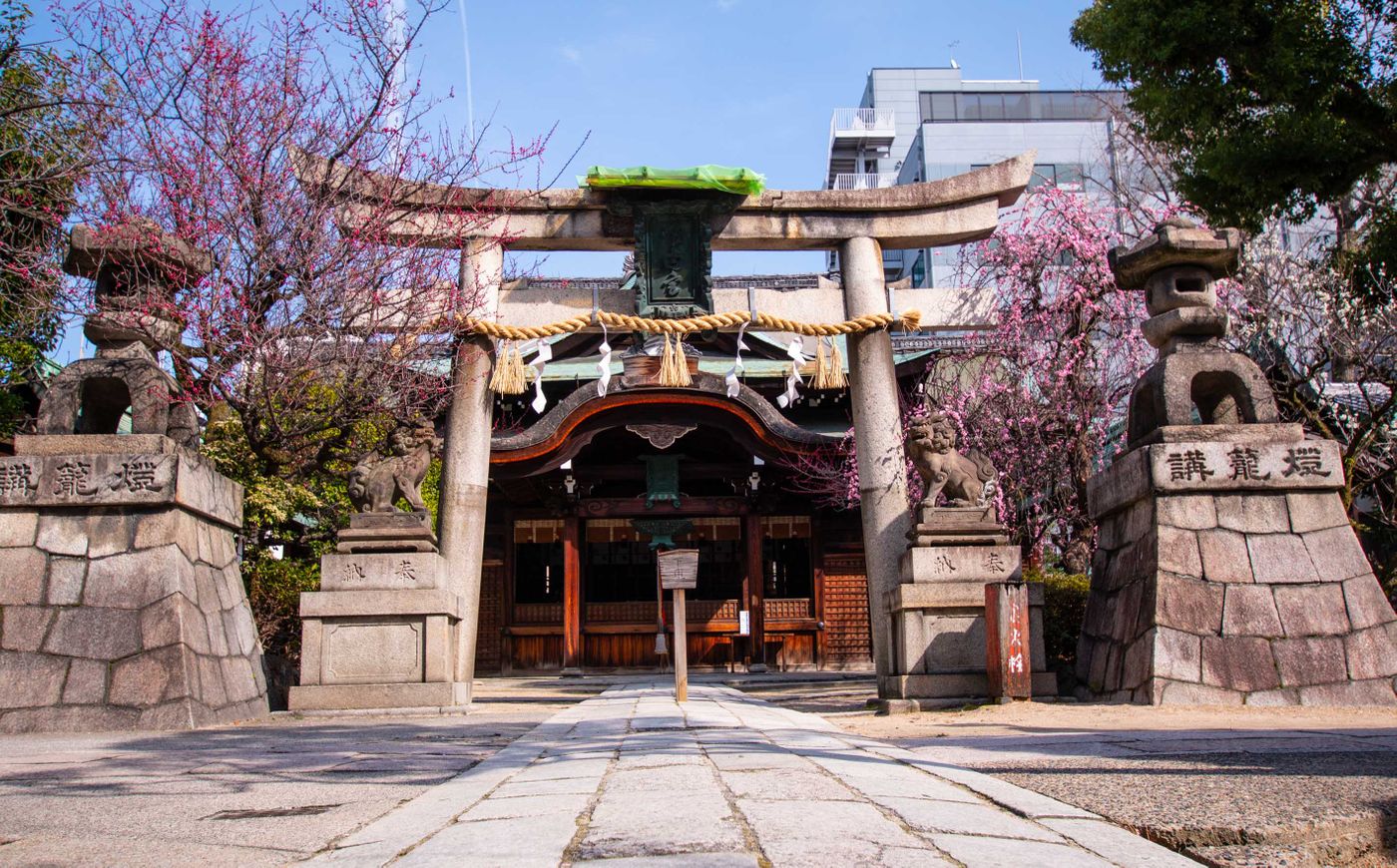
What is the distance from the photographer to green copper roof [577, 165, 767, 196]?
1111 centimetres

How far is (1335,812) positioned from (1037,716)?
4699 mm

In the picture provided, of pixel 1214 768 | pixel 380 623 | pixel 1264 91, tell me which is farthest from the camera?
pixel 380 623

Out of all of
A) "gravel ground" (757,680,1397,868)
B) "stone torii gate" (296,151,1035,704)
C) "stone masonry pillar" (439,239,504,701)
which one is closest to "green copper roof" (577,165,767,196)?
"stone torii gate" (296,151,1035,704)

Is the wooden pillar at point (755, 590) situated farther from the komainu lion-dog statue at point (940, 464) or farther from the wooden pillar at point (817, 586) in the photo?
the komainu lion-dog statue at point (940, 464)

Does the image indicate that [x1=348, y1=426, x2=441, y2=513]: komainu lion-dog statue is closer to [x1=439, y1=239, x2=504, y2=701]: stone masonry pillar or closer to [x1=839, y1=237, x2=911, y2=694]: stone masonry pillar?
[x1=439, y1=239, x2=504, y2=701]: stone masonry pillar

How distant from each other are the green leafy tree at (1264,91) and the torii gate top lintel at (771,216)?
4.52 meters

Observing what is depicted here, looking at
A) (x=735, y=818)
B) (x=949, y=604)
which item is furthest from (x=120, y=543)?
(x=949, y=604)

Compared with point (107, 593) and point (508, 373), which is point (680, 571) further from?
point (107, 593)

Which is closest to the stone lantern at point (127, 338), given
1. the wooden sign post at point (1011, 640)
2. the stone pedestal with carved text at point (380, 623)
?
the stone pedestal with carved text at point (380, 623)

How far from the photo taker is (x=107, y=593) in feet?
25.2

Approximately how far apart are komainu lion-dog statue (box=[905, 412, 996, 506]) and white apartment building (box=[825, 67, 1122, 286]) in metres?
26.2

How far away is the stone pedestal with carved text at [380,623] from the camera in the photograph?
959 cm

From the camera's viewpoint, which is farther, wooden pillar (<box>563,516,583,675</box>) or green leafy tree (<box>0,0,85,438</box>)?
wooden pillar (<box>563,516,583,675</box>)

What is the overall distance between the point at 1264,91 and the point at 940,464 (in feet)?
15.2
